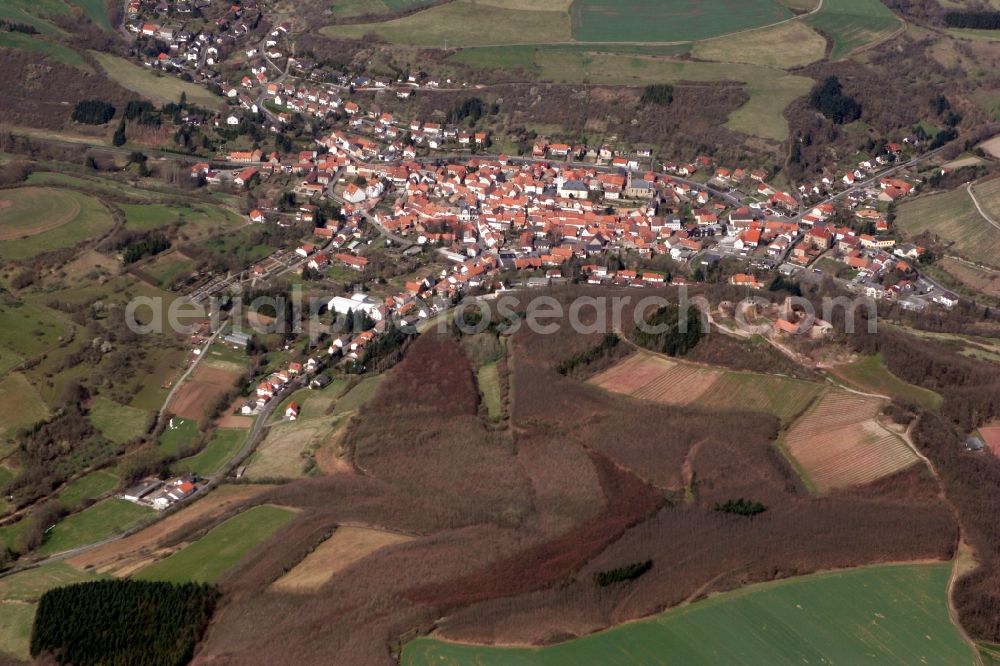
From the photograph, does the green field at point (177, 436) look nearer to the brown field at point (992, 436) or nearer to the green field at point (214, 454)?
the green field at point (214, 454)

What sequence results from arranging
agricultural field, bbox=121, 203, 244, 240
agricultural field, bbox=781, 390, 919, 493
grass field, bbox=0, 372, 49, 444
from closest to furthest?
agricultural field, bbox=781, 390, 919, 493 < grass field, bbox=0, 372, 49, 444 < agricultural field, bbox=121, 203, 244, 240

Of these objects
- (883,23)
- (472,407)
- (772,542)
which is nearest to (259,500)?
(472,407)

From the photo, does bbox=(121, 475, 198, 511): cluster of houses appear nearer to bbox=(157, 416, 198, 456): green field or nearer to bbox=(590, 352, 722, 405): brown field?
bbox=(157, 416, 198, 456): green field

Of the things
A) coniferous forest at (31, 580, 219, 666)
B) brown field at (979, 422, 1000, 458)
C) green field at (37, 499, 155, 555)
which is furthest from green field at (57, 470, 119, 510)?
brown field at (979, 422, 1000, 458)

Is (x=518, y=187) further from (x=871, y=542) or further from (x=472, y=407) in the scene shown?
(x=871, y=542)

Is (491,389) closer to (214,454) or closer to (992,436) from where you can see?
(214,454)

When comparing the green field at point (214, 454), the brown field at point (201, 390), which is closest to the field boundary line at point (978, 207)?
the brown field at point (201, 390)
